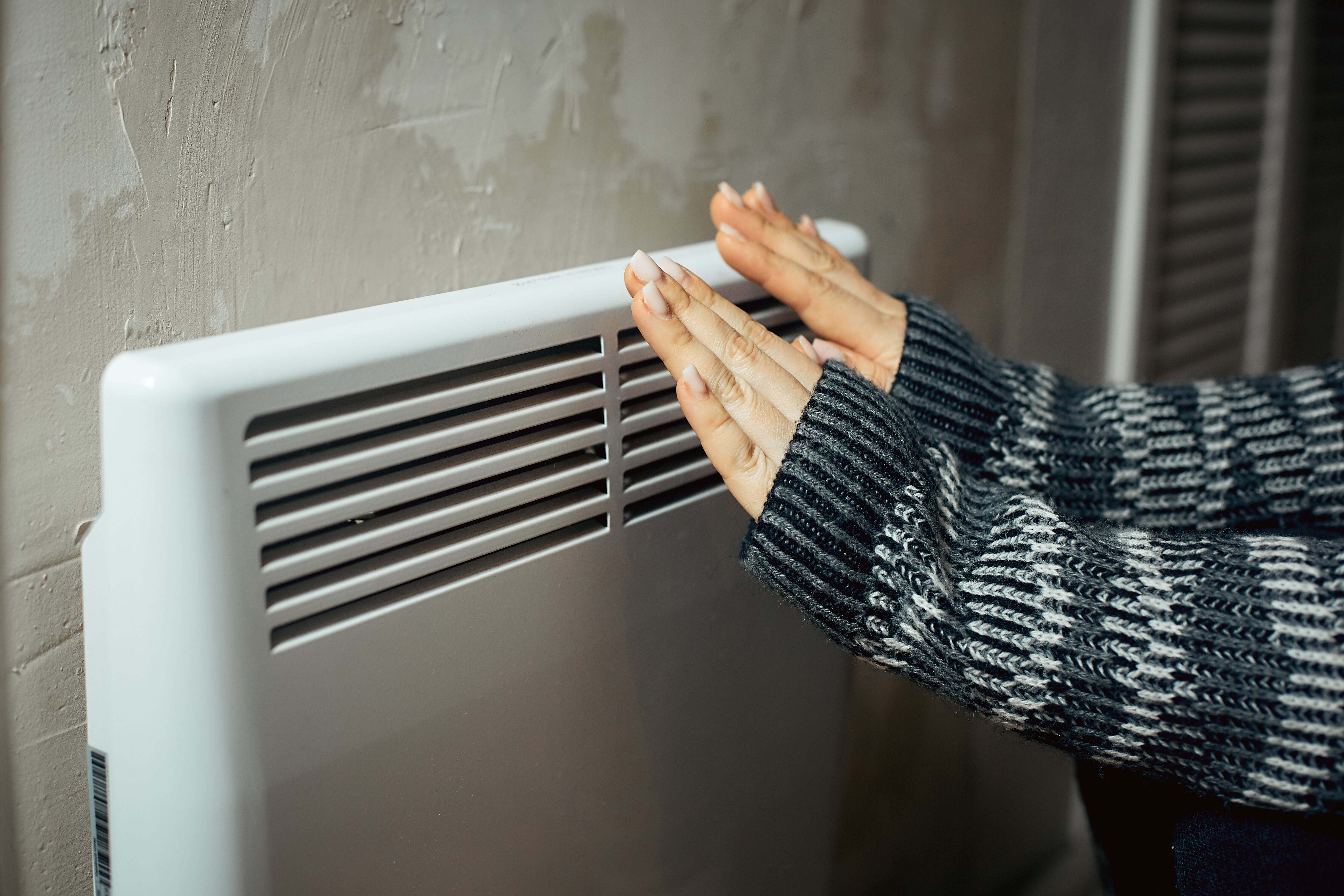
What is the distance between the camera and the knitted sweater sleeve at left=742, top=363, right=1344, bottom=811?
43 cm

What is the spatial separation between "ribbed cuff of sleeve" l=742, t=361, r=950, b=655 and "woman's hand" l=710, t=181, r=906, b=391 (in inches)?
3.7

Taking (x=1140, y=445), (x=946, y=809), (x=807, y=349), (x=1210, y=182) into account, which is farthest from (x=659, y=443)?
(x=1210, y=182)

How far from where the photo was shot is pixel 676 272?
48 cm

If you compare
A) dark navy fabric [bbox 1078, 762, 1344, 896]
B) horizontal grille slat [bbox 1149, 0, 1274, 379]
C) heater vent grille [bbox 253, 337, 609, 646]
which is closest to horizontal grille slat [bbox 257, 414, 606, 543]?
heater vent grille [bbox 253, 337, 609, 646]

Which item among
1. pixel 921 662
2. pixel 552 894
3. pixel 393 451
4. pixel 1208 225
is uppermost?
pixel 1208 225

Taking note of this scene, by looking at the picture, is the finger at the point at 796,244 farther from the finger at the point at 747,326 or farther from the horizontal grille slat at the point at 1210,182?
the horizontal grille slat at the point at 1210,182

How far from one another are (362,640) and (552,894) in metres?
0.19

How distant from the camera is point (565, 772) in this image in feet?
1.59

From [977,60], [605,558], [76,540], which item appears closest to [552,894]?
[605,558]

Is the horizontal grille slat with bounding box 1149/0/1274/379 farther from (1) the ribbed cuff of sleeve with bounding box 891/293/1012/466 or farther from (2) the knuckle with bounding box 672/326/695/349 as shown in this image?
(2) the knuckle with bounding box 672/326/695/349

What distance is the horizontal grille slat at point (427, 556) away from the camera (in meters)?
0.38

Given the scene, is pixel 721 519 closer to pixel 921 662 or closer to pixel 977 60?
pixel 921 662

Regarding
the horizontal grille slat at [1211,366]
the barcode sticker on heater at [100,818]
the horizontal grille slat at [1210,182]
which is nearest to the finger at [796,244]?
the barcode sticker on heater at [100,818]

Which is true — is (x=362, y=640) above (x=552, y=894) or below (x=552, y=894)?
above
